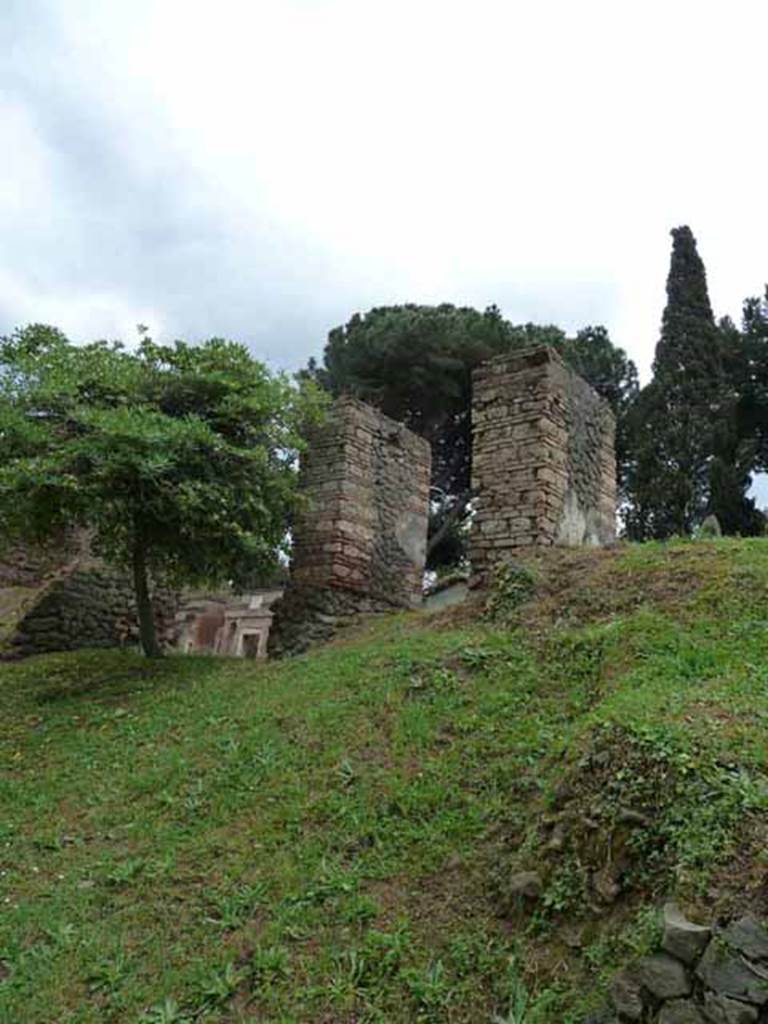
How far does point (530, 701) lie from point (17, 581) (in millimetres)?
10042

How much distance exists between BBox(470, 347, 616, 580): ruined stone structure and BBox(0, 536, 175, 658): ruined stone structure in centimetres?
552

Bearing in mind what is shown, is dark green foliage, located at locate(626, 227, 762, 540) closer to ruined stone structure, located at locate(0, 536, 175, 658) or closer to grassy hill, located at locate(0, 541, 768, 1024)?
ruined stone structure, located at locate(0, 536, 175, 658)

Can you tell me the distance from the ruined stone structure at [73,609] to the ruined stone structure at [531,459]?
5.52 meters

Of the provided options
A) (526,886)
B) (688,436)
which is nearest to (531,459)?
(526,886)

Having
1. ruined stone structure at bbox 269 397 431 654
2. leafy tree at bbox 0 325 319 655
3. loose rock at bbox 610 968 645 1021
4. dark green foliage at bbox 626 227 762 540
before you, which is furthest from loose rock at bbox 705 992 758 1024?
dark green foliage at bbox 626 227 762 540

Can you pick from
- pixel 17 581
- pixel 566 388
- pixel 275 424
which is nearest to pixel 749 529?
pixel 566 388

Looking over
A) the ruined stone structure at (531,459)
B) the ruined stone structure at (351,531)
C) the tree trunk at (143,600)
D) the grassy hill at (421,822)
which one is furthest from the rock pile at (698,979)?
the tree trunk at (143,600)

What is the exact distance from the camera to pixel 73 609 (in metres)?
11.5

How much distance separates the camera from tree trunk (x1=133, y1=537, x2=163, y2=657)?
9227mm

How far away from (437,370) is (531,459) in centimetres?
1114

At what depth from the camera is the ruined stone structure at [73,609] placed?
36.9 feet

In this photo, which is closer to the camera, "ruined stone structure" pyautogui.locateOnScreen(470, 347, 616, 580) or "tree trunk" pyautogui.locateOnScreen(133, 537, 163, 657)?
"ruined stone structure" pyautogui.locateOnScreen(470, 347, 616, 580)

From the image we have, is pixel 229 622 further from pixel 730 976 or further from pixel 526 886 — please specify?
pixel 730 976

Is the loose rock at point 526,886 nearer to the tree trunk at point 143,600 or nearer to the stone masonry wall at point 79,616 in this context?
the tree trunk at point 143,600
